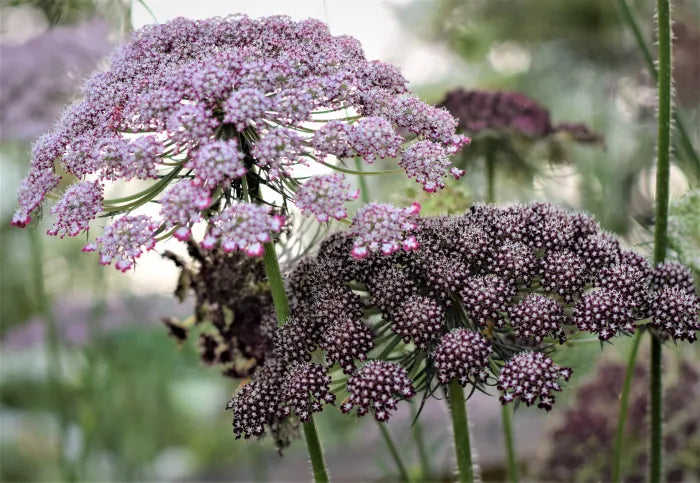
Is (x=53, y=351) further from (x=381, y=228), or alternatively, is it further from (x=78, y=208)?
(x=381, y=228)

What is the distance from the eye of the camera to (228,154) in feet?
2.06

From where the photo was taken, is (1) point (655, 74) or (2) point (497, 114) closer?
(1) point (655, 74)

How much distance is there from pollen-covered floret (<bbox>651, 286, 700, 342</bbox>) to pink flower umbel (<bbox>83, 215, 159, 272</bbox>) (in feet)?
1.52

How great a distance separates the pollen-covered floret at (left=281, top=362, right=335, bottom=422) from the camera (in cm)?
70

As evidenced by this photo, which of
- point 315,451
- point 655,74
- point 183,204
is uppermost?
point 655,74

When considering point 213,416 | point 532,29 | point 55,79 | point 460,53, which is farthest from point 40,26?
point 532,29

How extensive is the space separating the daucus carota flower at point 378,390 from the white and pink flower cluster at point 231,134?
4.4 inches

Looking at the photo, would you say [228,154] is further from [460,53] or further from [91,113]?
[460,53]

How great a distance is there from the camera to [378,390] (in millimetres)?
675

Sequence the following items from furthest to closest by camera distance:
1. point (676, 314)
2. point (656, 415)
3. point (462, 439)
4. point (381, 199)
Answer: point (381, 199)
point (656, 415)
point (462, 439)
point (676, 314)

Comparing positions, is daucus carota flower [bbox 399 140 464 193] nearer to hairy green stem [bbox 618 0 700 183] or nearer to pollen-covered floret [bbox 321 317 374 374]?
pollen-covered floret [bbox 321 317 374 374]

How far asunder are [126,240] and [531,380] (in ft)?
1.19

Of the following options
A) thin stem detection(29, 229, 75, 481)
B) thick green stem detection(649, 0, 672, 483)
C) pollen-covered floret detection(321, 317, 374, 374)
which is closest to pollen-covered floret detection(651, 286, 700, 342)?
thick green stem detection(649, 0, 672, 483)

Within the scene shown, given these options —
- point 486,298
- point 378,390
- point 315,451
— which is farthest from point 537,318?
point 315,451
